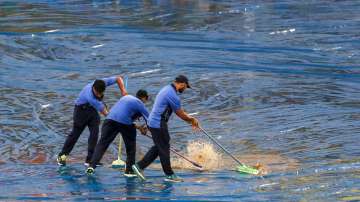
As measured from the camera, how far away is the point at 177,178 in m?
15.1

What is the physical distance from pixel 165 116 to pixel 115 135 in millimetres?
958

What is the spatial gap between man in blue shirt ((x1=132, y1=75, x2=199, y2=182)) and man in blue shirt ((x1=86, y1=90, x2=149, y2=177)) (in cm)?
20

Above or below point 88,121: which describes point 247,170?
below

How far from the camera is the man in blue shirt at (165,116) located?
573 inches

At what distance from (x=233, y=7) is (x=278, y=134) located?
22207mm

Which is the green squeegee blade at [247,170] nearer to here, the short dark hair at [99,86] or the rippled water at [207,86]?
the rippled water at [207,86]

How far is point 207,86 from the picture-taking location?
25.1m

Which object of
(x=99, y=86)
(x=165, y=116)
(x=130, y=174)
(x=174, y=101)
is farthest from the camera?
(x=99, y=86)

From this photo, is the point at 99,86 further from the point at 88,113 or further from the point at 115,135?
the point at 115,135

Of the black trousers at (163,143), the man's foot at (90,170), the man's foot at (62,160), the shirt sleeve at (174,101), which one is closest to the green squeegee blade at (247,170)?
the black trousers at (163,143)

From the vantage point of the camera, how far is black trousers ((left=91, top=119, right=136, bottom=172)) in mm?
15055

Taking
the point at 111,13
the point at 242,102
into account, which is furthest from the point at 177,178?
the point at 111,13

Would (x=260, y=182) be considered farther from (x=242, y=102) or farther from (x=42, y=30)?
(x=42, y=30)

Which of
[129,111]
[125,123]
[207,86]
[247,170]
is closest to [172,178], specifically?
[125,123]
